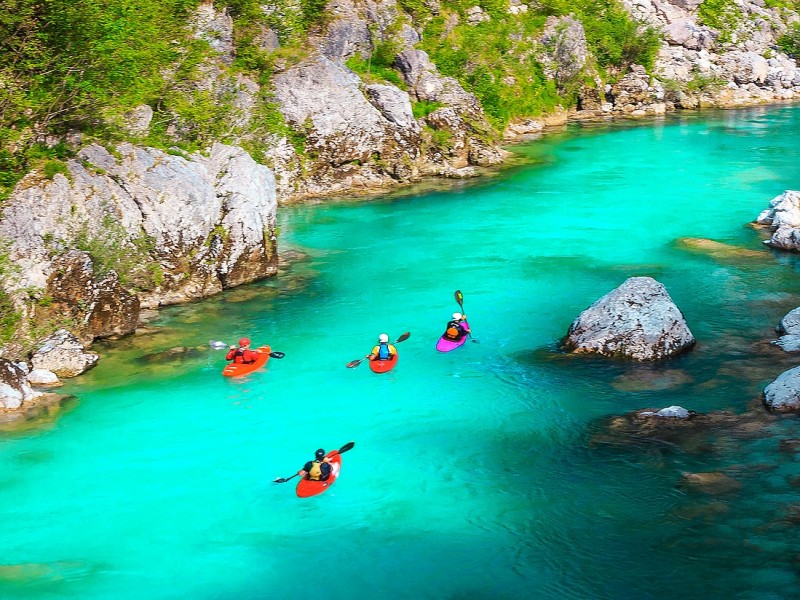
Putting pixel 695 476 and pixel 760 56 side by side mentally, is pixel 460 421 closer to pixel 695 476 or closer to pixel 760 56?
pixel 695 476

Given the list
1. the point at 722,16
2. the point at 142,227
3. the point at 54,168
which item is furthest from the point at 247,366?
the point at 722,16

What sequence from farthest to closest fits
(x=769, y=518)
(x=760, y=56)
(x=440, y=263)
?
(x=760, y=56), (x=440, y=263), (x=769, y=518)

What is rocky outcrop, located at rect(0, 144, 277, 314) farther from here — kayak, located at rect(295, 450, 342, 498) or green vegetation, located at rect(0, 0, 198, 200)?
kayak, located at rect(295, 450, 342, 498)

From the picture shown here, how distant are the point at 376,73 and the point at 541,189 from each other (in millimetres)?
12040

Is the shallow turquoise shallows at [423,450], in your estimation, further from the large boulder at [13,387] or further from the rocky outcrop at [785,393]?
the large boulder at [13,387]

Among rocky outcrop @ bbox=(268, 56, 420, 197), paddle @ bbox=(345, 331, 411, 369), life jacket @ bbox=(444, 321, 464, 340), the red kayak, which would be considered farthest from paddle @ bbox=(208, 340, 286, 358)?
rocky outcrop @ bbox=(268, 56, 420, 197)

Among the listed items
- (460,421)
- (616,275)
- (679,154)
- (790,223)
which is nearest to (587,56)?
(679,154)

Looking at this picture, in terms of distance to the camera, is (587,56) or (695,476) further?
(587,56)

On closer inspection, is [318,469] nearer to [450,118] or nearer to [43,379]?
[43,379]

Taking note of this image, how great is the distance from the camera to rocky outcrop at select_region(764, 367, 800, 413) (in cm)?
2066

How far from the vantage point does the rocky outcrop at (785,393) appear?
20656mm

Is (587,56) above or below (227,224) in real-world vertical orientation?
above

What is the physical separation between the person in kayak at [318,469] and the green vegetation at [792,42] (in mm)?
70490

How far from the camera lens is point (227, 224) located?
3094cm
